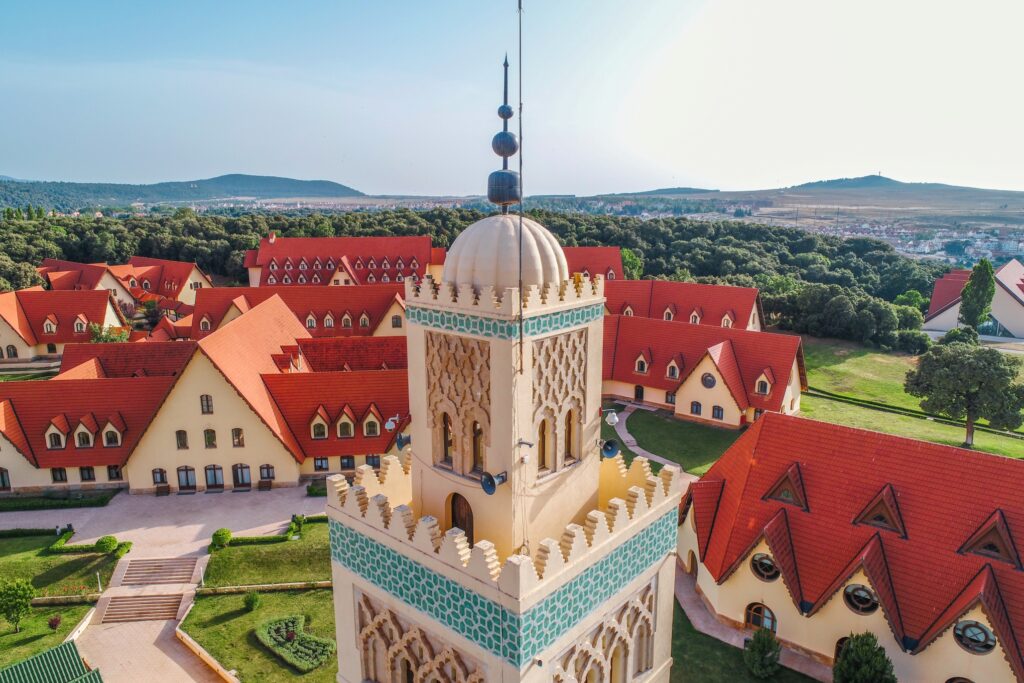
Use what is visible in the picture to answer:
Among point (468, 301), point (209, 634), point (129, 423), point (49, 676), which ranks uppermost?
point (468, 301)

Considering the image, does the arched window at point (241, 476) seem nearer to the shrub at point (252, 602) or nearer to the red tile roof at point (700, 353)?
the shrub at point (252, 602)

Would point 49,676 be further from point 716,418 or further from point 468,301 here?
point 716,418

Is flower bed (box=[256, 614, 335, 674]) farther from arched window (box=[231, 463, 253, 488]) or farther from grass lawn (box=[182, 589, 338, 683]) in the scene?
arched window (box=[231, 463, 253, 488])

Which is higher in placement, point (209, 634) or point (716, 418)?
point (716, 418)

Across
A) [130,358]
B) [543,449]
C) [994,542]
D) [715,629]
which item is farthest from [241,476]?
[994,542]

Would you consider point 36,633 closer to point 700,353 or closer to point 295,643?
point 295,643

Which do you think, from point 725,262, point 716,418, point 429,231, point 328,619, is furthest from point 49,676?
point 429,231
